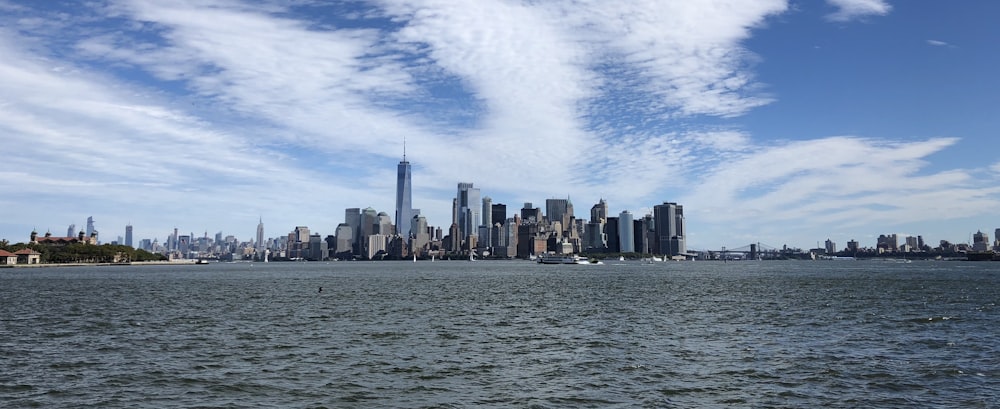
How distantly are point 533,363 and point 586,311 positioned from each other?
32.1 meters

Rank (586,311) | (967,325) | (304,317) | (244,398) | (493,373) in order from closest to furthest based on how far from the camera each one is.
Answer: (244,398) → (493,373) → (967,325) → (304,317) → (586,311)

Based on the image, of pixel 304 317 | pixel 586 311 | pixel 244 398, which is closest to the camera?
pixel 244 398

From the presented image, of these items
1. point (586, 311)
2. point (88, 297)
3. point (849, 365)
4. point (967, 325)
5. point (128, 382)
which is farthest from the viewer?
point (88, 297)

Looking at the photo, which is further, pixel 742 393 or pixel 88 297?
pixel 88 297

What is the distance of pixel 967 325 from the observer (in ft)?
178

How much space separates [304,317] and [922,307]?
65.2m

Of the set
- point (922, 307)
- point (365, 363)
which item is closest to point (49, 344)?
point (365, 363)

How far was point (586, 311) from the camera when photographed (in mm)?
67562

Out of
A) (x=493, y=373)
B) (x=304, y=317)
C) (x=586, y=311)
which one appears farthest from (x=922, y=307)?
(x=304, y=317)

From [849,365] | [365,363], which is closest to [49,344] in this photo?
[365,363]

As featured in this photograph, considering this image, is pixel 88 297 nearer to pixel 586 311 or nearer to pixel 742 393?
pixel 586 311

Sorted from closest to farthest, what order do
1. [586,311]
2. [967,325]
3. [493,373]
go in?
1. [493,373]
2. [967,325]
3. [586,311]

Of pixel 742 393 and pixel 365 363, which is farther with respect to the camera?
pixel 365 363

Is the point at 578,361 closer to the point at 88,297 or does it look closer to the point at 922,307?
the point at 922,307
